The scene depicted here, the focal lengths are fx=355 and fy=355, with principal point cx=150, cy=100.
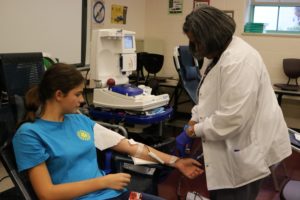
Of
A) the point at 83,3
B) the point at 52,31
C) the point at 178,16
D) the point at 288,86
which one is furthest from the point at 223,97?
the point at 178,16

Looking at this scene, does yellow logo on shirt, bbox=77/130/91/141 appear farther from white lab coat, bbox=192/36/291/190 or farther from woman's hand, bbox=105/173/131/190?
white lab coat, bbox=192/36/291/190

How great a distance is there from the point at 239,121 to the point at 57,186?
2.43ft

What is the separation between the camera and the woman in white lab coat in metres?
1.40

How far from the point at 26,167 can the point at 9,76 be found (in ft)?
2.31

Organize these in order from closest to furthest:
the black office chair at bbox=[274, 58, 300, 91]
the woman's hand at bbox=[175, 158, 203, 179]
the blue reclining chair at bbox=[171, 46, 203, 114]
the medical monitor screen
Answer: the woman's hand at bbox=[175, 158, 203, 179]
the medical monitor screen
the blue reclining chair at bbox=[171, 46, 203, 114]
the black office chair at bbox=[274, 58, 300, 91]

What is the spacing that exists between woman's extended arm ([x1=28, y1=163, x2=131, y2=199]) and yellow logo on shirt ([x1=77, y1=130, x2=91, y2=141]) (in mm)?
213

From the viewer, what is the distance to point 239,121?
1.42m

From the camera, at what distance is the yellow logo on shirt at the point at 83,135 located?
1.49 metres

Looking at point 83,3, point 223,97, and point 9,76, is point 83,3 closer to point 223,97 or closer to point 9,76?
point 9,76

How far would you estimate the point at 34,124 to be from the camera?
1362mm

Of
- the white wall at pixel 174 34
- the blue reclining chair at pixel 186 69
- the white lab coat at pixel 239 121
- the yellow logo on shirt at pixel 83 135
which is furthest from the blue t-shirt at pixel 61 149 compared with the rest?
Answer: the white wall at pixel 174 34

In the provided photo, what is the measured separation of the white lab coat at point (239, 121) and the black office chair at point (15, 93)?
0.76 meters

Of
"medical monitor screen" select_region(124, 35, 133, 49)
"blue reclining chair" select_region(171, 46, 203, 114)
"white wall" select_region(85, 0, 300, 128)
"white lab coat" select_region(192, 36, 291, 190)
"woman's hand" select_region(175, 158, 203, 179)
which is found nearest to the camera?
"white lab coat" select_region(192, 36, 291, 190)

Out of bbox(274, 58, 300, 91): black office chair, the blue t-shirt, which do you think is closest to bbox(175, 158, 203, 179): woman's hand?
the blue t-shirt
